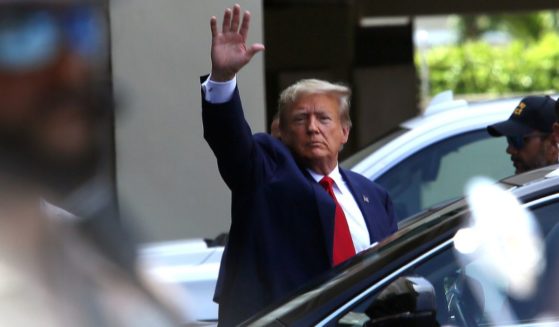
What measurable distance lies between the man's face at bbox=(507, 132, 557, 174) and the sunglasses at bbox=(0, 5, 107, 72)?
3.96 meters

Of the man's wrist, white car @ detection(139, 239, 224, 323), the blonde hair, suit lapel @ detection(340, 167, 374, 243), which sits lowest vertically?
white car @ detection(139, 239, 224, 323)

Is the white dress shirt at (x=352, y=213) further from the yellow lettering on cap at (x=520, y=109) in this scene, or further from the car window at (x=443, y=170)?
the car window at (x=443, y=170)

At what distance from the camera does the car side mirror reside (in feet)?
10.0

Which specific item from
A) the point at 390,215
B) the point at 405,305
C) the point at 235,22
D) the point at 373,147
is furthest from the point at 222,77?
the point at 373,147

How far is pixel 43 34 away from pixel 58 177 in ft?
0.43

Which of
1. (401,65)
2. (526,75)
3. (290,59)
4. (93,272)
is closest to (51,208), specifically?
(93,272)

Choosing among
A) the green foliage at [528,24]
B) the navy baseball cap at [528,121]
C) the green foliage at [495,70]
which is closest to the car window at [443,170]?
the navy baseball cap at [528,121]

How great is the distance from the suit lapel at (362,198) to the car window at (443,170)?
129cm

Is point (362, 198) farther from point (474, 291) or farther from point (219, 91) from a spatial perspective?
point (474, 291)

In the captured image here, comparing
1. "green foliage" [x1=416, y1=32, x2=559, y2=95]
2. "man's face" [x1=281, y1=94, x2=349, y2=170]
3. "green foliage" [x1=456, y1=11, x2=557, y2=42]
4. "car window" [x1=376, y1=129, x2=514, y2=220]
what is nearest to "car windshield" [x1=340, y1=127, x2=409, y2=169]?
"car window" [x1=376, y1=129, x2=514, y2=220]

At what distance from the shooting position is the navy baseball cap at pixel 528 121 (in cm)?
482

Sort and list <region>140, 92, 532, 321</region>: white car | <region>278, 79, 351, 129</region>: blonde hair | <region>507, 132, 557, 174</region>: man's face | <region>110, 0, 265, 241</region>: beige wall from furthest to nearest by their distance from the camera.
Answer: <region>110, 0, 265, 241</region>: beige wall < <region>140, 92, 532, 321</region>: white car < <region>507, 132, 557, 174</region>: man's face < <region>278, 79, 351, 129</region>: blonde hair

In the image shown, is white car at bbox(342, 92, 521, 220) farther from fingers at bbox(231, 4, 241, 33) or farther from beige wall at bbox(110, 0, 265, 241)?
beige wall at bbox(110, 0, 265, 241)

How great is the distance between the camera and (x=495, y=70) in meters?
32.1
